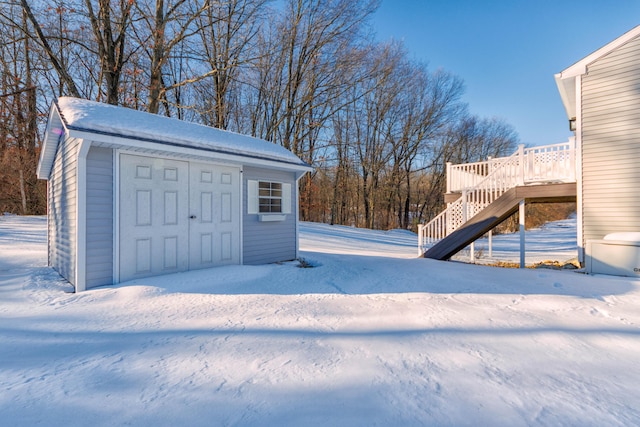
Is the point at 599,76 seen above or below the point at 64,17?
below

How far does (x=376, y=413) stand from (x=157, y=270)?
423 cm

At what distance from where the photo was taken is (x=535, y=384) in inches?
83.0

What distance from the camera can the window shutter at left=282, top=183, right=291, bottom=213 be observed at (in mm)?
6809

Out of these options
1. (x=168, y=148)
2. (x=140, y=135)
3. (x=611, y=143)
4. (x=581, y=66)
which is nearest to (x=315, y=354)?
(x=168, y=148)

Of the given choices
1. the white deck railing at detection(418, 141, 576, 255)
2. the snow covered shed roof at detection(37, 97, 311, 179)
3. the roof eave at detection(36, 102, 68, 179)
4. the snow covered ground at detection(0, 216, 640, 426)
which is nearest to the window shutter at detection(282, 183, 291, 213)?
the snow covered shed roof at detection(37, 97, 311, 179)

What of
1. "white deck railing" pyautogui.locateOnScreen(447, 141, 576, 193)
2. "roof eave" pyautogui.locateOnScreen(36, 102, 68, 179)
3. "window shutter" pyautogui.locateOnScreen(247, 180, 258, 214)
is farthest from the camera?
"white deck railing" pyautogui.locateOnScreen(447, 141, 576, 193)

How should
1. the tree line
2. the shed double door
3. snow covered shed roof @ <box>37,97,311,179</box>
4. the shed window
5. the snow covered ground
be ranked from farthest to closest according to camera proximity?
the tree line → the shed window → the shed double door → snow covered shed roof @ <box>37,97,311,179</box> → the snow covered ground

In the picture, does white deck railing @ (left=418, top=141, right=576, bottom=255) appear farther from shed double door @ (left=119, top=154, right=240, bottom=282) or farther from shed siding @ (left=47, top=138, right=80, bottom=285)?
shed siding @ (left=47, top=138, right=80, bottom=285)

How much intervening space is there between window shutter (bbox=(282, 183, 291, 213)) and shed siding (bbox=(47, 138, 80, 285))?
12.0 ft

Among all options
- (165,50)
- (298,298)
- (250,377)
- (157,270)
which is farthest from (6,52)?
(250,377)

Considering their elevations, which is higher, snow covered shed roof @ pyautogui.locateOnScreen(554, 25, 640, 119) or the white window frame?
snow covered shed roof @ pyautogui.locateOnScreen(554, 25, 640, 119)

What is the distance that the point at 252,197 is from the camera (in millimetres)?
6156

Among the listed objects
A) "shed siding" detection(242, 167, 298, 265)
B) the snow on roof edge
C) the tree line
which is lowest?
"shed siding" detection(242, 167, 298, 265)

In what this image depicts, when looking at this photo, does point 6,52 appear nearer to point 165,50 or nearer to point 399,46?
point 165,50
